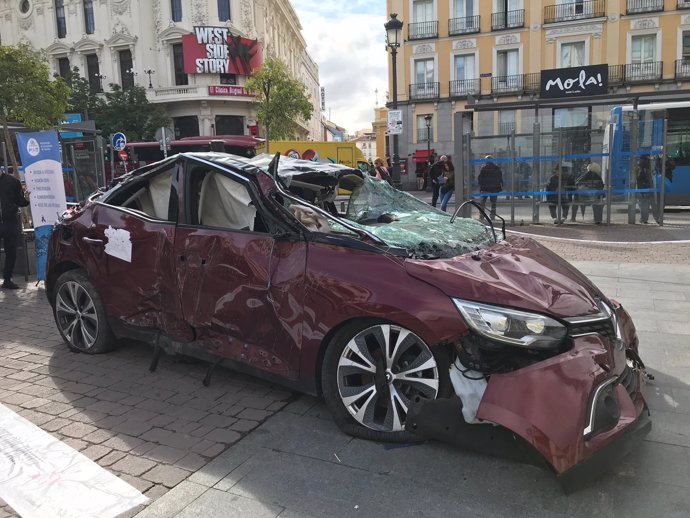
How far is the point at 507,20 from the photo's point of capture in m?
38.9

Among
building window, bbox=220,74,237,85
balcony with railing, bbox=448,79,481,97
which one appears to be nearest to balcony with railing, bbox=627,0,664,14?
balcony with railing, bbox=448,79,481,97

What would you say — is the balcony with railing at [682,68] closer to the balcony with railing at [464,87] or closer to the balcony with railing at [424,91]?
the balcony with railing at [464,87]

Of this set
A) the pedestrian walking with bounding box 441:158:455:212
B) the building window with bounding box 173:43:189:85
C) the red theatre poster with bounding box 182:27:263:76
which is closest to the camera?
the pedestrian walking with bounding box 441:158:455:212

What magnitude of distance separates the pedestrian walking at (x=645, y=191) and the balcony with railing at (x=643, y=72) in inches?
1102

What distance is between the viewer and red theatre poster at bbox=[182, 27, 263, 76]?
43688mm

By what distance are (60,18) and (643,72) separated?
4586cm

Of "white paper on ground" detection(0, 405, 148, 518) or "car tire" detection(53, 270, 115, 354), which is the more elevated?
"car tire" detection(53, 270, 115, 354)

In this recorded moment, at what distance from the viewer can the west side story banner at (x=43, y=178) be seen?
26.7ft

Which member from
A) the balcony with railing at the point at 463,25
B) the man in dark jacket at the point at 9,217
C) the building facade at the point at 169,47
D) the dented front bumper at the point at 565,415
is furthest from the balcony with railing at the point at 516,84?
the dented front bumper at the point at 565,415

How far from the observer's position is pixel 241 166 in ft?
13.4

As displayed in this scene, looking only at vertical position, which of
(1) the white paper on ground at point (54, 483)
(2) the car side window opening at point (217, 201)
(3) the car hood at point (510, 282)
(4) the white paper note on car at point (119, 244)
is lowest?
(1) the white paper on ground at point (54, 483)

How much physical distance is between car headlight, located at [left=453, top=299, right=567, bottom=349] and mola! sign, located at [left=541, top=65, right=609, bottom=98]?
1761cm

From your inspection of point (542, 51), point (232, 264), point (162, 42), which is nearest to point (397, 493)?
point (232, 264)

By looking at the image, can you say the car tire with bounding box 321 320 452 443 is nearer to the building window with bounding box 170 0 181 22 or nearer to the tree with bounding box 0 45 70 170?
the tree with bounding box 0 45 70 170
